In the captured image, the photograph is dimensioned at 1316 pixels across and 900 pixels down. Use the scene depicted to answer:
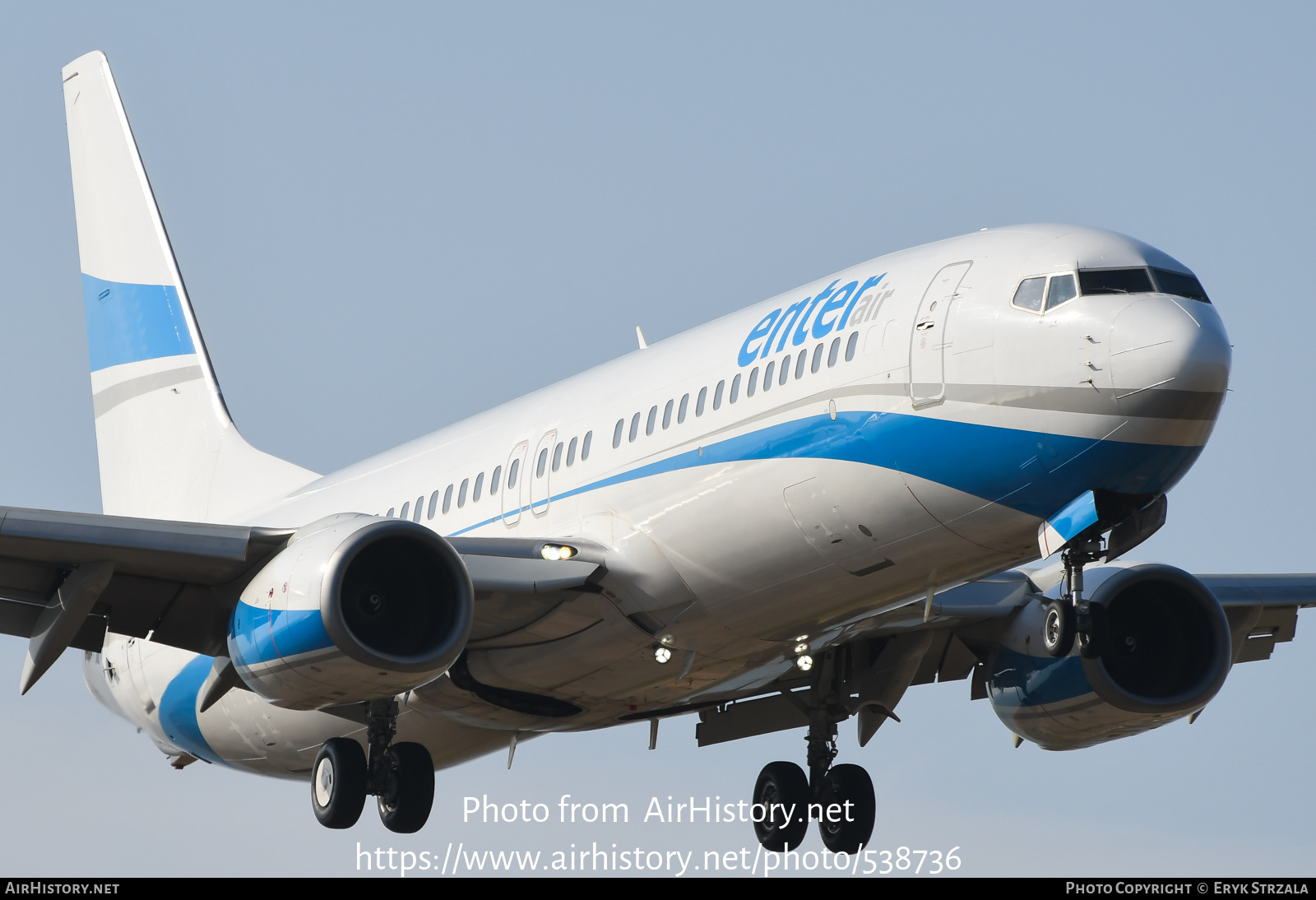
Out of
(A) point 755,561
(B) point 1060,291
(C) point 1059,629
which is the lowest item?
(C) point 1059,629

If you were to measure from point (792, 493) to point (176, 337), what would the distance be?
Answer: 56.9 ft

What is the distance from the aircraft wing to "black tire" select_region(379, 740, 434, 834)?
2.58 m

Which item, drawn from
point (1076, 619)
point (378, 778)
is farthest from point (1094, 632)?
point (378, 778)

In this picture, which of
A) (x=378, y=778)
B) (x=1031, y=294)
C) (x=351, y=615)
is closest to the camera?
(x=1031, y=294)

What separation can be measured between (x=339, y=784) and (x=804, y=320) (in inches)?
309

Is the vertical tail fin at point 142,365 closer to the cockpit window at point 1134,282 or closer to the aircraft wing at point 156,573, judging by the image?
the aircraft wing at point 156,573

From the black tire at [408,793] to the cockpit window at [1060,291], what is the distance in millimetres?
9626

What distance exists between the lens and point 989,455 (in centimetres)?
1556

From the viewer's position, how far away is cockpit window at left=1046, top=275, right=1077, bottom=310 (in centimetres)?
1527

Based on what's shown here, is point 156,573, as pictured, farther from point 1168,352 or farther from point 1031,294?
point 1168,352

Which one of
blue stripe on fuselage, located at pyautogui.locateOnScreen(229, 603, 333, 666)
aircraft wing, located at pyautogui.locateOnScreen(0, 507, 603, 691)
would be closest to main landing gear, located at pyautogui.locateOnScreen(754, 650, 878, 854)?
aircraft wing, located at pyautogui.locateOnScreen(0, 507, 603, 691)

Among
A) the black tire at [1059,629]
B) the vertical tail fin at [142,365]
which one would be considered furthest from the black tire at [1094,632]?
the vertical tail fin at [142,365]

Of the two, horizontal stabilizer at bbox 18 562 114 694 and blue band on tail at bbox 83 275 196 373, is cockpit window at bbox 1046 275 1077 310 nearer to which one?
horizontal stabilizer at bbox 18 562 114 694

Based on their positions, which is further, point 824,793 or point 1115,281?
point 824,793
